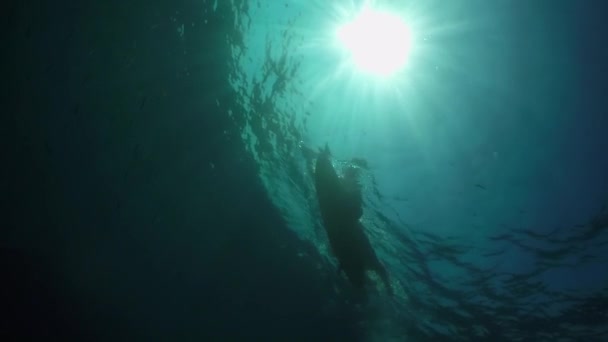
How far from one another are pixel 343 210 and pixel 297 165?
2.39m

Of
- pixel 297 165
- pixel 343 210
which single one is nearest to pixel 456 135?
pixel 343 210

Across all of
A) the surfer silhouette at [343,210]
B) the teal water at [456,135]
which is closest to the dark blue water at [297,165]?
the teal water at [456,135]

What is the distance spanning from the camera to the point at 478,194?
10203mm

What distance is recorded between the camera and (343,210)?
10.4 metres

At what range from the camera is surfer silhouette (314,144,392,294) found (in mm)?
9766

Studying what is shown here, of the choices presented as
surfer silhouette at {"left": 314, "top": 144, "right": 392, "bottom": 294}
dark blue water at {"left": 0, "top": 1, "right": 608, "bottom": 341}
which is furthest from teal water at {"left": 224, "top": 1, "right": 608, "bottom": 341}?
surfer silhouette at {"left": 314, "top": 144, "right": 392, "bottom": 294}

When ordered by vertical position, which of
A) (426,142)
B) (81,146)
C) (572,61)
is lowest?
(81,146)

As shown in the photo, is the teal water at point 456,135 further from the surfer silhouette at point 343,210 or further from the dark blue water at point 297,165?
the surfer silhouette at point 343,210

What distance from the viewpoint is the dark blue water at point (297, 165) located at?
8.39 meters

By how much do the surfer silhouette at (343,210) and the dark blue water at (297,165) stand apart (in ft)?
1.82

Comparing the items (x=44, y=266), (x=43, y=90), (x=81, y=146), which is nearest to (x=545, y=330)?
(x=81, y=146)

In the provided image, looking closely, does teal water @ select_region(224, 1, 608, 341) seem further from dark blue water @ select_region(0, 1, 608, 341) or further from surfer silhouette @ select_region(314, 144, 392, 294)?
surfer silhouette @ select_region(314, 144, 392, 294)

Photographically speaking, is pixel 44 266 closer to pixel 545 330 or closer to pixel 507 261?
pixel 507 261

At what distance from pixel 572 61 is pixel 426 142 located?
3.41 metres
